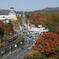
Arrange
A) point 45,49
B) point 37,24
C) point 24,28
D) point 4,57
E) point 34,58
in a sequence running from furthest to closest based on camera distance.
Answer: point 37,24 → point 24,28 → point 4,57 → point 45,49 → point 34,58

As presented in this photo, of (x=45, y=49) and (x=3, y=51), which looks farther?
(x=3, y=51)

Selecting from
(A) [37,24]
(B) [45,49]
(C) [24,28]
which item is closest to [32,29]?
(C) [24,28]

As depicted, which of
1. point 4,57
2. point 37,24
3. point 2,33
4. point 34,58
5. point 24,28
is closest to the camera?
point 34,58

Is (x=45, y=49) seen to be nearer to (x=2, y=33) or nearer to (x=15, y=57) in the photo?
(x=15, y=57)

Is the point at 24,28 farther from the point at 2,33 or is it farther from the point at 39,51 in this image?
the point at 39,51

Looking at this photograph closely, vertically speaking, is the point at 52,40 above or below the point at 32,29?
above

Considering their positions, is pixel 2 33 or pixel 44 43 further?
pixel 2 33

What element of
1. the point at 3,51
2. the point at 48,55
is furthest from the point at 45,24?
the point at 48,55

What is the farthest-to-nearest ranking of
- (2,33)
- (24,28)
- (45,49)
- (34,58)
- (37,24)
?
(37,24)
(24,28)
(2,33)
(45,49)
(34,58)

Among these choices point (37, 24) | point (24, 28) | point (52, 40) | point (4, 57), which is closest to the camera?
point (4, 57)
